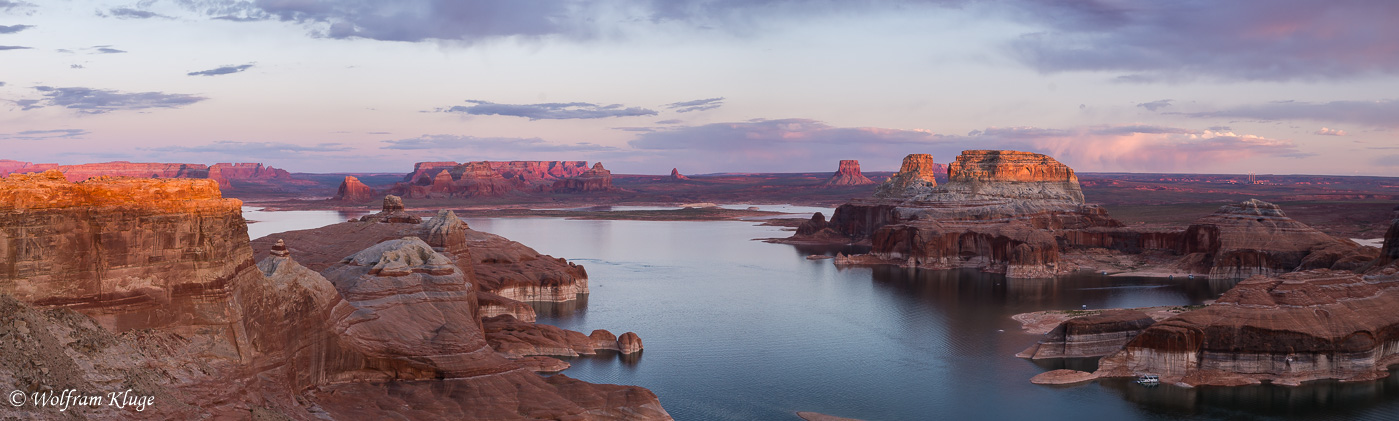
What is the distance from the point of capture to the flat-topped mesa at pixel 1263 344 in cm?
5066

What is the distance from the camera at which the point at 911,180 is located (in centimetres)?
17000

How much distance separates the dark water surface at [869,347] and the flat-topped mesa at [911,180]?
48255mm

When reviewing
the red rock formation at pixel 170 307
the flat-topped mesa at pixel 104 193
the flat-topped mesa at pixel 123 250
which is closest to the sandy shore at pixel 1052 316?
the red rock formation at pixel 170 307

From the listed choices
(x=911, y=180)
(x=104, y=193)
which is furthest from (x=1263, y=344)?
(x=911, y=180)

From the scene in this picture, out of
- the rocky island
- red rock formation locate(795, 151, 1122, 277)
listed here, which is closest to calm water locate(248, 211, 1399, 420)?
red rock formation locate(795, 151, 1122, 277)

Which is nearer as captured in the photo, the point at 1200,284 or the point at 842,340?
the point at 842,340

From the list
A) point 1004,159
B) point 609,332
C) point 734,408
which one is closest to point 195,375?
point 734,408

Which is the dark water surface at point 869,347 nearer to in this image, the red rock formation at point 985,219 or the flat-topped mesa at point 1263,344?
the flat-topped mesa at point 1263,344

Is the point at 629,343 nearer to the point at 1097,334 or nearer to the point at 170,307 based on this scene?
the point at 1097,334

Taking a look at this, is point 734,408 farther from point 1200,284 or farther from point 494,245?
point 1200,284

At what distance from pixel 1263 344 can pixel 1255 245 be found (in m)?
58.4

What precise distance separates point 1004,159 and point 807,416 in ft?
355

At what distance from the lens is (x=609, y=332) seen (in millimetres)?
62594

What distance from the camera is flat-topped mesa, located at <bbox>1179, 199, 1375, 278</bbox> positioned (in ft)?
314
